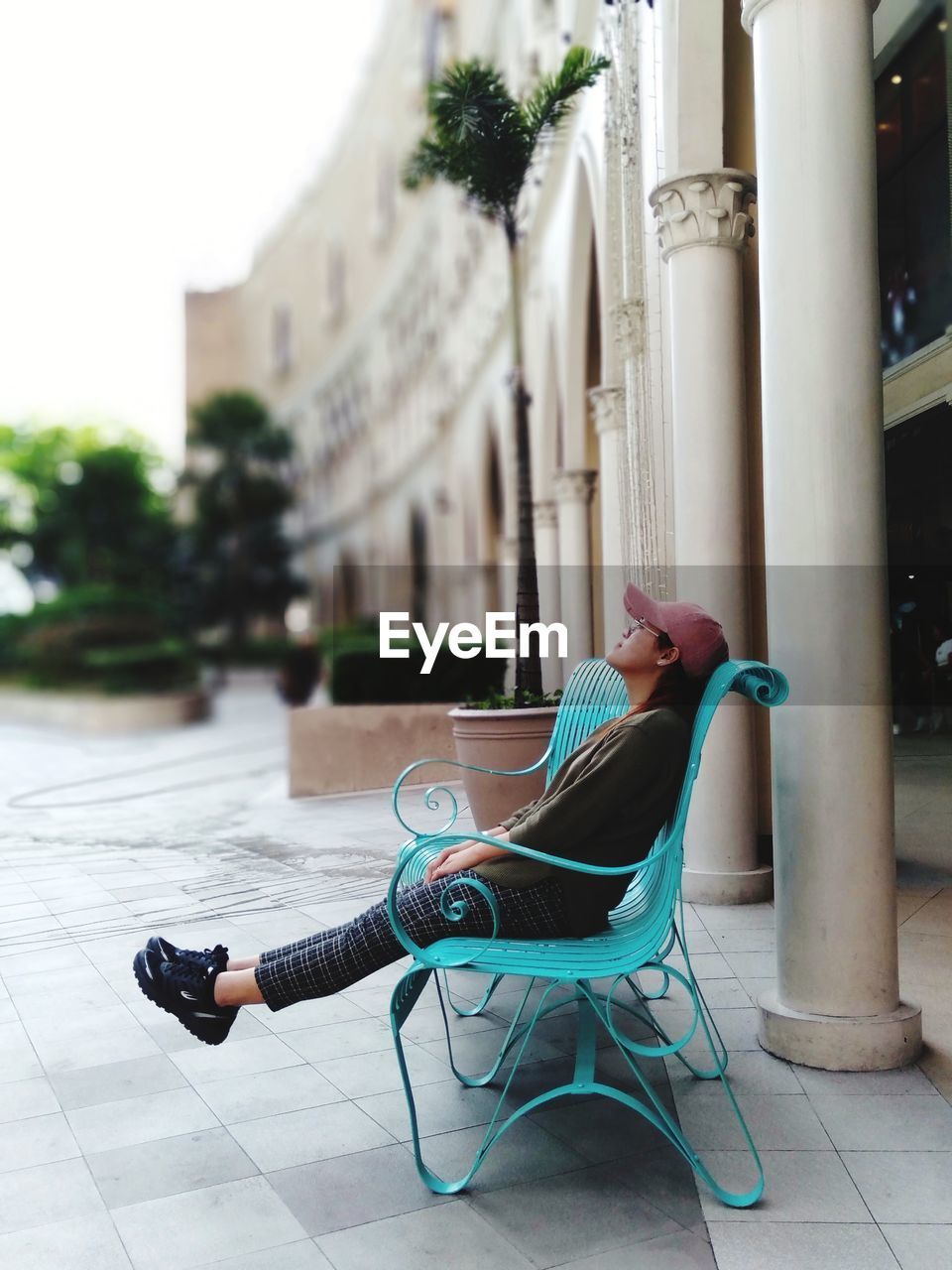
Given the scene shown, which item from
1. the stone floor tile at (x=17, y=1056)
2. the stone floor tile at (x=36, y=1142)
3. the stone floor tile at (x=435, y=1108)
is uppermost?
the stone floor tile at (x=17, y=1056)

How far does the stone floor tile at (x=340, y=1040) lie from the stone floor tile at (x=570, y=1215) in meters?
0.90

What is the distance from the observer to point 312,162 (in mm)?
40094

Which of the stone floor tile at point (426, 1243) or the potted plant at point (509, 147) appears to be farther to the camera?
the potted plant at point (509, 147)

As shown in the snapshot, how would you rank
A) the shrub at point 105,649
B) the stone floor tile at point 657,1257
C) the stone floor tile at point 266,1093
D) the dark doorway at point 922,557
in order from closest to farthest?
the stone floor tile at point 657,1257 < the stone floor tile at point 266,1093 < the dark doorway at point 922,557 < the shrub at point 105,649

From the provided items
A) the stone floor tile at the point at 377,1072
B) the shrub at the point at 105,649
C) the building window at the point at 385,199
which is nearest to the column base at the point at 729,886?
the stone floor tile at the point at 377,1072

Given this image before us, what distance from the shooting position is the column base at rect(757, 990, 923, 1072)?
3172 mm

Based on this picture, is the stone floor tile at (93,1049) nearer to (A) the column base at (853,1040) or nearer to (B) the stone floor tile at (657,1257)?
(B) the stone floor tile at (657,1257)

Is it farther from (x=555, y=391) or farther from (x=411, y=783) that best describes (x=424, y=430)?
(x=411, y=783)

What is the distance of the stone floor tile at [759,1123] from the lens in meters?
2.80

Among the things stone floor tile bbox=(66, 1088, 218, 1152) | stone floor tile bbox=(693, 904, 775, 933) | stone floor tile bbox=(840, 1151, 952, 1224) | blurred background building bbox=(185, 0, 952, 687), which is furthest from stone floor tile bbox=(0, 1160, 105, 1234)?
stone floor tile bbox=(693, 904, 775, 933)

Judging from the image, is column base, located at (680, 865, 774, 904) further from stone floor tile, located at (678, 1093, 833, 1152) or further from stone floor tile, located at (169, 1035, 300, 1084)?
stone floor tile, located at (169, 1035, 300, 1084)

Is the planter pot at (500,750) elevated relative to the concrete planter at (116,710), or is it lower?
elevated

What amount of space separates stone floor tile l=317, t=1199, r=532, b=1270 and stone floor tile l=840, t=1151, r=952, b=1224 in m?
0.78

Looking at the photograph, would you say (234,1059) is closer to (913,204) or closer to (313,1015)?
(313,1015)
